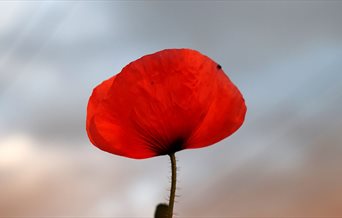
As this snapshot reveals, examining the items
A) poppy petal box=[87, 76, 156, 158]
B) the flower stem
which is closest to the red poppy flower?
poppy petal box=[87, 76, 156, 158]

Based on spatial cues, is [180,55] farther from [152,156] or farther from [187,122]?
[152,156]

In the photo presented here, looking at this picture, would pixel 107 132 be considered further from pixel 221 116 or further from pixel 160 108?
pixel 221 116

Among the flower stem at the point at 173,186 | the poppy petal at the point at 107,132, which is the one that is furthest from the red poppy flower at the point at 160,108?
the flower stem at the point at 173,186

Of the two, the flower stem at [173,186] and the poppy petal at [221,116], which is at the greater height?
the poppy petal at [221,116]

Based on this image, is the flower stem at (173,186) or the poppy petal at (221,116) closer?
the flower stem at (173,186)

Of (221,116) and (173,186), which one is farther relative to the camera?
(221,116)

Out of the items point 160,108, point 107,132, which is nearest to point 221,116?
point 160,108

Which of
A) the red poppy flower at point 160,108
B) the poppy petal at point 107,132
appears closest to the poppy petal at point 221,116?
the red poppy flower at point 160,108

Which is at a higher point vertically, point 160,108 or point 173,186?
point 160,108

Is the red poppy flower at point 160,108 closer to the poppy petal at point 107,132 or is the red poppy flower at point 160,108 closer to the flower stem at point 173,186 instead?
the poppy petal at point 107,132

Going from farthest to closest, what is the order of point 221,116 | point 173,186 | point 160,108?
point 221,116, point 160,108, point 173,186
